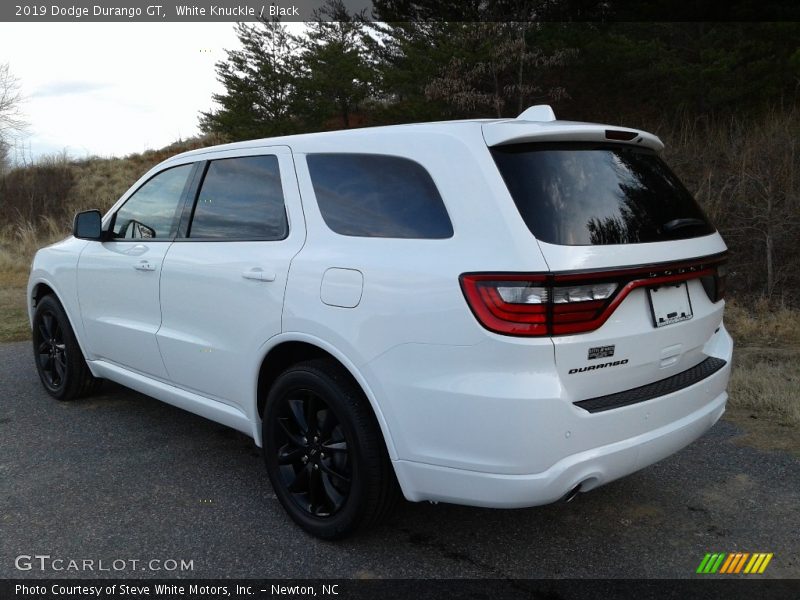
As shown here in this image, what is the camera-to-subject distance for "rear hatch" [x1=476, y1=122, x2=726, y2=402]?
233 centimetres

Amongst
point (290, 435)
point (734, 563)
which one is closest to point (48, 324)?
point (290, 435)

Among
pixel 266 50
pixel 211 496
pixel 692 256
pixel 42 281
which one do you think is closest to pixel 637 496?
pixel 692 256

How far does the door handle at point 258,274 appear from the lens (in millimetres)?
3080

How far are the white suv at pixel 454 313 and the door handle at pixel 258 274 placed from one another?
0.02 m

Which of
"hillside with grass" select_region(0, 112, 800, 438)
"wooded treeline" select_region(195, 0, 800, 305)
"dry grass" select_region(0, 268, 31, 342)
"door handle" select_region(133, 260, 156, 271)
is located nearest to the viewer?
"door handle" select_region(133, 260, 156, 271)

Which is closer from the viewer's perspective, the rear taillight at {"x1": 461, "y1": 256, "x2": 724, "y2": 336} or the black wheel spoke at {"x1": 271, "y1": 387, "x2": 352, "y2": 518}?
the rear taillight at {"x1": 461, "y1": 256, "x2": 724, "y2": 336}

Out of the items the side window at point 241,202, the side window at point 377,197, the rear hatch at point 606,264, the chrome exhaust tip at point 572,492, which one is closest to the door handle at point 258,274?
the side window at point 241,202

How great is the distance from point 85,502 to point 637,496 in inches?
110

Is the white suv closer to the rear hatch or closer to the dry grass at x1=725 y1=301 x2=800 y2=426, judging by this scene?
the rear hatch

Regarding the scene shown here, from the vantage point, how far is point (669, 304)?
8.74ft

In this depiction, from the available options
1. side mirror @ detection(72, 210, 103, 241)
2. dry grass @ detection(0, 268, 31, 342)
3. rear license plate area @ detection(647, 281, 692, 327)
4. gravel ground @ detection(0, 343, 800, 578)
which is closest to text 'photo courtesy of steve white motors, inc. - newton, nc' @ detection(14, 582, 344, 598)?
gravel ground @ detection(0, 343, 800, 578)

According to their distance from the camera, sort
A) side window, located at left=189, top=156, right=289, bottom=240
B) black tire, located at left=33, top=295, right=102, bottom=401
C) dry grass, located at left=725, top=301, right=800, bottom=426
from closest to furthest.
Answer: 1. side window, located at left=189, top=156, right=289, bottom=240
2. dry grass, located at left=725, top=301, right=800, bottom=426
3. black tire, located at left=33, top=295, right=102, bottom=401
